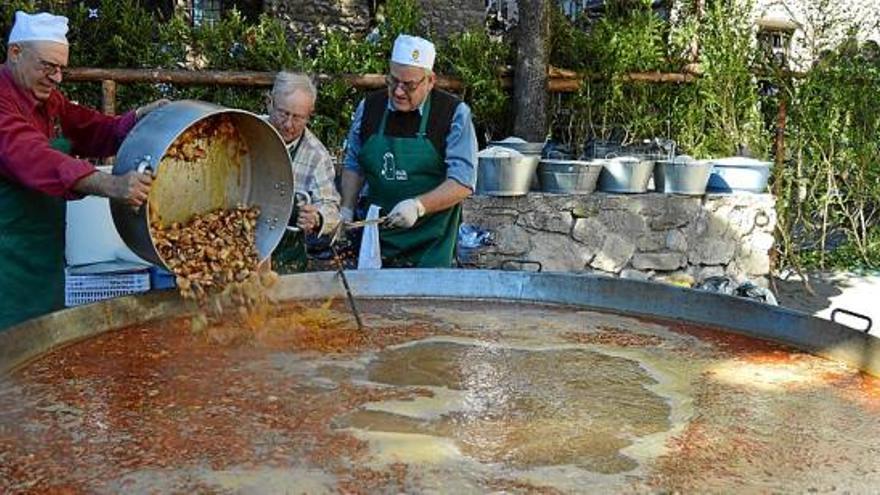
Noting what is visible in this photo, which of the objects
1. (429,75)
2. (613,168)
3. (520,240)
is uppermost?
(429,75)

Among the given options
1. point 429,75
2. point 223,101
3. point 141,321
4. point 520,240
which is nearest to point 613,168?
point 520,240

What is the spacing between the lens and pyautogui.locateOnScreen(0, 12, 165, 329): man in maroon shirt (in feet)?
8.57

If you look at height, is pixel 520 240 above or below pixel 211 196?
below

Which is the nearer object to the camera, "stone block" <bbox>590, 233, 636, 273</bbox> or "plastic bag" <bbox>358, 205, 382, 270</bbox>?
"plastic bag" <bbox>358, 205, 382, 270</bbox>

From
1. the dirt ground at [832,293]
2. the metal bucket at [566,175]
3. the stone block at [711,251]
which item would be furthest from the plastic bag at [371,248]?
the dirt ground at [832,293]

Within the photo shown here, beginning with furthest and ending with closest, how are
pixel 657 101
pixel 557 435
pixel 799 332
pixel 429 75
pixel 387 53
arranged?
pixel 657 101, pixel 387 53, pixel 429 75, pixel 799 332, pixel 557 435

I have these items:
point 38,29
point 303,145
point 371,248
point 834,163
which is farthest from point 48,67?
point 834,163

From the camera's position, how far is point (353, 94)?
6.57 meters

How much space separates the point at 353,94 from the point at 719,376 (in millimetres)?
4467

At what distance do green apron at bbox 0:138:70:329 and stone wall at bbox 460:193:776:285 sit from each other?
3.03 metres

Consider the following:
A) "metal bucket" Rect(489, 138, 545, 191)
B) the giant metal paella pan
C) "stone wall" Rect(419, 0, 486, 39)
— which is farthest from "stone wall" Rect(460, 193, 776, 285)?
"stone wall" Rect(419, 0, 486, 39)

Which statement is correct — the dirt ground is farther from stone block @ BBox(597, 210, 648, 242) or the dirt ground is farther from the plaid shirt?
the plaid shirt

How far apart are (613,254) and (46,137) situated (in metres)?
4.37

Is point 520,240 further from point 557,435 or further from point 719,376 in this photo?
point 557,435
